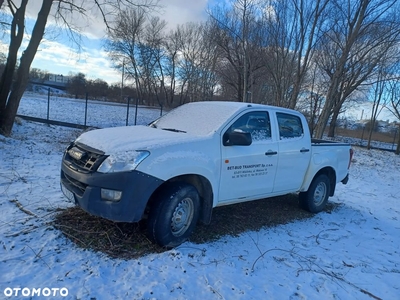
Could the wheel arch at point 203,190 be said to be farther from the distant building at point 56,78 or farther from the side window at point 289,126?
the distant building at point 56,78

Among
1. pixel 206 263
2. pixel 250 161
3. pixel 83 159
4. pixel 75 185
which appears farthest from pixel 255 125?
pixel 75 185

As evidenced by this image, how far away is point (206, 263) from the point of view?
3.16m

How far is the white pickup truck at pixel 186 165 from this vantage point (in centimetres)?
299

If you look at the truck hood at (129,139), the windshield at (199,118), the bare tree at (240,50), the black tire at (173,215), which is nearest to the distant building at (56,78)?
the bare tree at (240,50)

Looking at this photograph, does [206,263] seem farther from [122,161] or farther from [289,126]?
[289,126]

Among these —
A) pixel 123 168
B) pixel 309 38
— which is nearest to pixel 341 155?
pixel 123 168

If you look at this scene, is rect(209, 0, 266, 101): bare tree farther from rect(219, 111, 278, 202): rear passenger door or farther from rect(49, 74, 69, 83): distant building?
rect(49, 74, 69, 83): distant building

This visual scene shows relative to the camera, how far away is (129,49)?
48.2 meters

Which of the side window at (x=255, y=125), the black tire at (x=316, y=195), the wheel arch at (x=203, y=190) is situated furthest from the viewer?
the black tire at (x=316, y=195)

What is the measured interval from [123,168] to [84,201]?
609 millimetres

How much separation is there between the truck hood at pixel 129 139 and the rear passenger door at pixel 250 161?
596mm

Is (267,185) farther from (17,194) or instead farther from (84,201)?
(17,194)

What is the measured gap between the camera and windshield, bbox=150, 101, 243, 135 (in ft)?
12.9

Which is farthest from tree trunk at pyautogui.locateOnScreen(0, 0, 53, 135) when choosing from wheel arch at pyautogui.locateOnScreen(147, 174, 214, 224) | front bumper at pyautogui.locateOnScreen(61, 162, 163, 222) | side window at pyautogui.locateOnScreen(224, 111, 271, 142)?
side window at pyautogui.locateOnScreen(224, 111, 271, 142)
